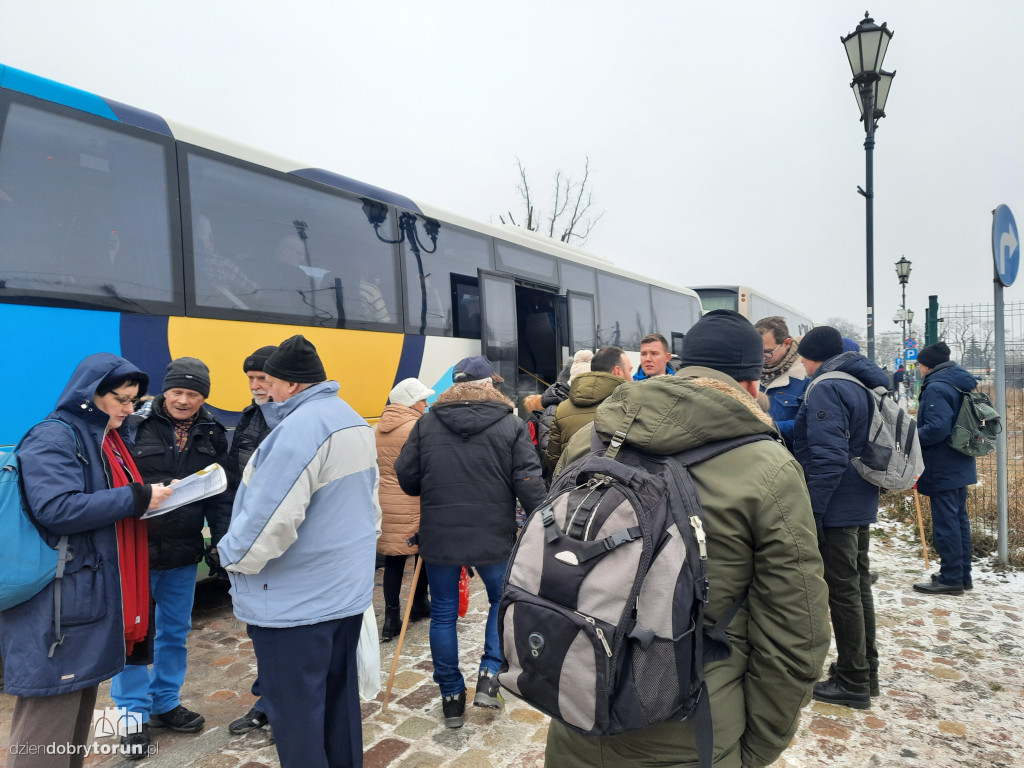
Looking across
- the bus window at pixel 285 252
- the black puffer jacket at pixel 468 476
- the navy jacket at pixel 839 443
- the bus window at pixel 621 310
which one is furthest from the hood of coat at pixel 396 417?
the bus window at pixel 621 310

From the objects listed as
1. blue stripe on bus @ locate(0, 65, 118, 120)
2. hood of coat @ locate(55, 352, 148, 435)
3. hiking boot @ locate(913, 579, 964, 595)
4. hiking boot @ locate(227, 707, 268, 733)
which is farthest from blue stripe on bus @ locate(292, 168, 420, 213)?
hiking boot @ locate(913, 579, 964, 595)

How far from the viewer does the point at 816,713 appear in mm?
3664

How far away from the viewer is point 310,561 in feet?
8.48

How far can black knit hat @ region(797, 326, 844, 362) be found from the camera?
12.9ft

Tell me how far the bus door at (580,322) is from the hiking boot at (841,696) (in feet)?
22.4

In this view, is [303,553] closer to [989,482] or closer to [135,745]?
[135,745]

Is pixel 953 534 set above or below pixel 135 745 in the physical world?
above

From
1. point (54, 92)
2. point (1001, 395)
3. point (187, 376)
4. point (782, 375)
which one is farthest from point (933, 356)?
point (54, 92)

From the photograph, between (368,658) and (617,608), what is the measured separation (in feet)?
6.47

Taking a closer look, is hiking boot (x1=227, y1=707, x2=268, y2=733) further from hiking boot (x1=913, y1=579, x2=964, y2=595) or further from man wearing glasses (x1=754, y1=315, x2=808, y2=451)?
hiking boot (x1=913, y1=579, x2=964, y2=595)

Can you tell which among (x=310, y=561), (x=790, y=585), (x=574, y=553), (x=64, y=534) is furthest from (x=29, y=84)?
(x=790, y=585)

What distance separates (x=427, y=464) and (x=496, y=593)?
2.97ft

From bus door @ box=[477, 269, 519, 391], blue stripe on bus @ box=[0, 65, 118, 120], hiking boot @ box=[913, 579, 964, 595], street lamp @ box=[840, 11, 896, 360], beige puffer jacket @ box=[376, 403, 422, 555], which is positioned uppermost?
street lamp @ box=[840, 11, 896, 360]

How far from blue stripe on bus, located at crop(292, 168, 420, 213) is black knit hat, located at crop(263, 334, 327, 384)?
4.09 metres
